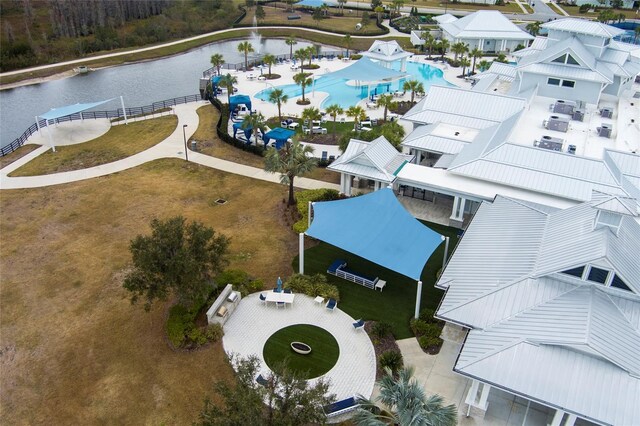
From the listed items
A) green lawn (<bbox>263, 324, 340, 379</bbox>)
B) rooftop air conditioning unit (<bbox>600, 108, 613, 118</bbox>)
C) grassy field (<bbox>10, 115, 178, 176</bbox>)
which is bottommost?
green lawn (<bbox>263, 324, 340, 379</bbox>)

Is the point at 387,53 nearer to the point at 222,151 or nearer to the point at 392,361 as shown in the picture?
the point at 222,151

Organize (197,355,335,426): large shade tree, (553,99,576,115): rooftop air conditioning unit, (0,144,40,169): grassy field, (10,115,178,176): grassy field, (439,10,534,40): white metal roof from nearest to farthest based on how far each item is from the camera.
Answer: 1. (197,355,335,426): large shade tree
2. (10,115,178,176): grassy field
3. (0,144,40,169): grassy field
4. (553,99,576,115): rooftop air conditioning unit
5. (439,10,534,40): white metal roof

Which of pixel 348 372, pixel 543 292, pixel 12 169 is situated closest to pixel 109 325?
pixel 348 372

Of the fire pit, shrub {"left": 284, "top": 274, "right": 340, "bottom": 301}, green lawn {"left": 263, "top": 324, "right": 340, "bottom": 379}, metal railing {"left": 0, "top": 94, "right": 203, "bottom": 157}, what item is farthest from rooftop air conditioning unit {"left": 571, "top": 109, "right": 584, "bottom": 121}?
metal railing {"left": 0, "top": 94, "right": 203, "bottom": 157}

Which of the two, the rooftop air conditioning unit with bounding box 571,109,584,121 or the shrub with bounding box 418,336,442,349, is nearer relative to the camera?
the shrub with bounding box 418,336,442,349

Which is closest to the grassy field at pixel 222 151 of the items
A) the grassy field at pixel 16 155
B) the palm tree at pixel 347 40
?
the grassy field at pixel 16 155

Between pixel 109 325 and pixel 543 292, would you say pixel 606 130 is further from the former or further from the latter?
pixel 109 325

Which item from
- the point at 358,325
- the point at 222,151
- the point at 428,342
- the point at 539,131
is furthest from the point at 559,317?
the point at 222,151

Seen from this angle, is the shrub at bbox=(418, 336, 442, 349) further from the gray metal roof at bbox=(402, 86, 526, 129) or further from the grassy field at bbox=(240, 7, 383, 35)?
the grassy field at bbox=(240, 7, 383, 35)
